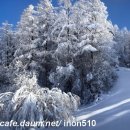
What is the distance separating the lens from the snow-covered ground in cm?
1719

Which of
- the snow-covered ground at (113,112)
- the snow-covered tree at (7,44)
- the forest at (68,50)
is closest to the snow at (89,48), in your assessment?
the forest at (68,50)

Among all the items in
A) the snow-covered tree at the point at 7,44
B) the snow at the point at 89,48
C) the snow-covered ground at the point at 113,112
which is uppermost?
the snow-covered tree at the point at 7,44

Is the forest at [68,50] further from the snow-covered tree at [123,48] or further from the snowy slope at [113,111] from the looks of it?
the snow-covered tree at [123,48]

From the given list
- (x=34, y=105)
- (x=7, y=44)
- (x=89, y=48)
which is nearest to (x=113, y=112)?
(x=34, y=105)

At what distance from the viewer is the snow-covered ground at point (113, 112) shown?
1719 centimetres

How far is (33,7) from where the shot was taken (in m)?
33.3

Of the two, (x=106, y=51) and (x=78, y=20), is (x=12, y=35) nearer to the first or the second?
(x=78, y=20)

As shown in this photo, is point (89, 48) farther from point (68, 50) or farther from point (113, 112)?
point (113, 112)

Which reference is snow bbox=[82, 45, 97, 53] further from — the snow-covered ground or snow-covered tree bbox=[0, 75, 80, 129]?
snow-covered tree bbox=[0, 75, 80, 129]

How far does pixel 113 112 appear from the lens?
778 inches

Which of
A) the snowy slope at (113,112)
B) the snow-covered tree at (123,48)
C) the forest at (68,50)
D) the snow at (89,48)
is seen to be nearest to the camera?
the snowy slope at (113,112)

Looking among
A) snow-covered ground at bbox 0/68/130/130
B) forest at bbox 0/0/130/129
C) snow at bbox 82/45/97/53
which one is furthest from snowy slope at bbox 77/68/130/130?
snow at bbox 82/45/97/53

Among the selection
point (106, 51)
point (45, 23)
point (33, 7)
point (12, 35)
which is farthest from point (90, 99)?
point (12, 35)

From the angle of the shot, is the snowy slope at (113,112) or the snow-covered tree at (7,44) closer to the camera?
the snowy slope at (113,112)
